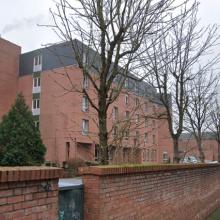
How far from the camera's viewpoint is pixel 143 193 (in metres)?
8.75

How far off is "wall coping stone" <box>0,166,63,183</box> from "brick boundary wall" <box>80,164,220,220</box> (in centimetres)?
156

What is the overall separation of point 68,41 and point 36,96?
155 feet

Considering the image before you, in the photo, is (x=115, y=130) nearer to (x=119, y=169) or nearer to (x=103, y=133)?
(x=103, y=133)

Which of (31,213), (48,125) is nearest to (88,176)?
(31,213)

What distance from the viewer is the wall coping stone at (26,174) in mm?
4360

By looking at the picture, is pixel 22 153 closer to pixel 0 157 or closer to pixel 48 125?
pixel 0 157

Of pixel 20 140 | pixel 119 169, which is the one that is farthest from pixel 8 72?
pixel 119 169

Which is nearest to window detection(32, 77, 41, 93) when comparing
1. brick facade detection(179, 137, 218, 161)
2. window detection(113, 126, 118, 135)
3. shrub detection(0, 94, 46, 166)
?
shrub detection(0, 94, 46, 166)

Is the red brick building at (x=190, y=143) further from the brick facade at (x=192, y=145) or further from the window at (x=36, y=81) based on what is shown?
the window at (x=36, y=81)

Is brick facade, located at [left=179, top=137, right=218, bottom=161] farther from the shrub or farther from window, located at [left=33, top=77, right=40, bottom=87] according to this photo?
window, located at [left=33, top=77, right=40, bottom=87]

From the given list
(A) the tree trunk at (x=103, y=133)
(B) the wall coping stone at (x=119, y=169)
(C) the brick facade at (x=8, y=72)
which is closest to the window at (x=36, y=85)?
(C) the brick facade at (x=8, y=72)

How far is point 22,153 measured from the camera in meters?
37.2

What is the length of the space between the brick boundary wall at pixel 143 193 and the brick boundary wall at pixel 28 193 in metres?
1.54

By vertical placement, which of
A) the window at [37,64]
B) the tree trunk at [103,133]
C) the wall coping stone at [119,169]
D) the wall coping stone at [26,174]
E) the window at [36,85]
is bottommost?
the wall coping stone at [26,174]
